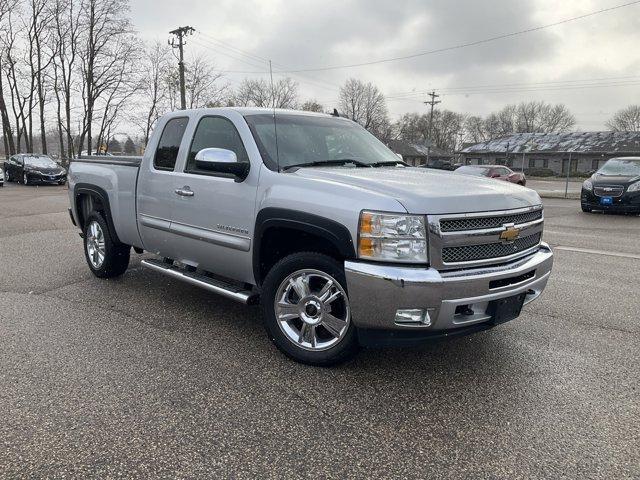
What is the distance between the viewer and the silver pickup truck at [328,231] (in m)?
2.98

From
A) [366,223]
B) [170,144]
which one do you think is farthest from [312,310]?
[170,144]

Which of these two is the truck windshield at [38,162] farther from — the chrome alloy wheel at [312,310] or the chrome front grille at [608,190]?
the chrome alloy wheel at [312,310]

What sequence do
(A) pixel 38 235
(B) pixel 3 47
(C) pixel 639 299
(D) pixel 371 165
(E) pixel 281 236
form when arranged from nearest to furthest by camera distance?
(E) pixel 281 236, (D) pixel 371 165, (C) pixel 639 299, (A) pixel 38 235, (B) pixel 3 47

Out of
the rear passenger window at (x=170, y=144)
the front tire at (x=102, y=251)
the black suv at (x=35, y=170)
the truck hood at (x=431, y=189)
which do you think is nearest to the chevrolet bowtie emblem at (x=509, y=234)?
the truck hood at (x=431, y=189)

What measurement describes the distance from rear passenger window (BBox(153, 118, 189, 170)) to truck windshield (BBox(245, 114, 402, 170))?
911 mm

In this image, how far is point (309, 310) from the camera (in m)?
3.49

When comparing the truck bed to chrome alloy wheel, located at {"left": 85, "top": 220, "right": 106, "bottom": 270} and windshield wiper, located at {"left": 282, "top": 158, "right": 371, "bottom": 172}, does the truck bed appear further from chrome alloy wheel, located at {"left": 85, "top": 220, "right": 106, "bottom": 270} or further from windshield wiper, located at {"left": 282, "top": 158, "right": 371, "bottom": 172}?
windshield wiper, located at {"left": 282, "top": 158, "right": 371, "bottom": 172}

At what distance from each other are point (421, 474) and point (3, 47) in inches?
1892

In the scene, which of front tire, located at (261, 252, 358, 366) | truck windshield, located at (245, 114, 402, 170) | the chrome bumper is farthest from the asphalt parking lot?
truck windshield, located at (245, 114, 402, 170)

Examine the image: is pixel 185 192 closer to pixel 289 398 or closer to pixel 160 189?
pixel 160 189

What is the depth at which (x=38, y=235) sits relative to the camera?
909 centimetres

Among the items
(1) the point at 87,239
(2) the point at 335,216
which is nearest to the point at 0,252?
(1) the point at 87,239

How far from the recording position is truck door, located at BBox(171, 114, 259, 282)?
12.7 feet

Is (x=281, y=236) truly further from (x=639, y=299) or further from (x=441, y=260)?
(x=639, y=299)
